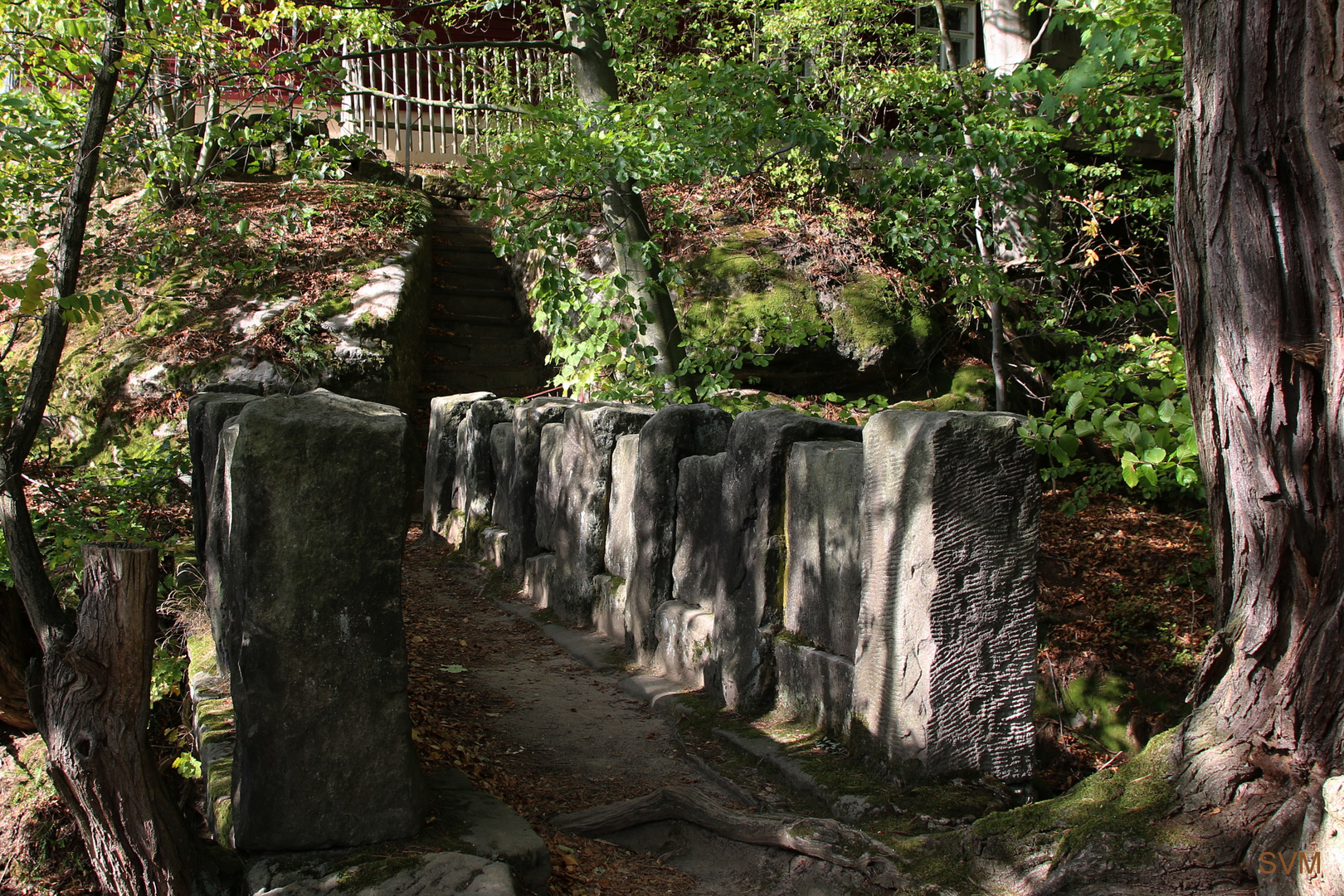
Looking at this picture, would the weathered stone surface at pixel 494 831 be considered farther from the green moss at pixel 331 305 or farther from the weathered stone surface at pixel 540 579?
the green moss at pixel 331 305

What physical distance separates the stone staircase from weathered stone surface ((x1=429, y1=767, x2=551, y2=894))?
7.45 m

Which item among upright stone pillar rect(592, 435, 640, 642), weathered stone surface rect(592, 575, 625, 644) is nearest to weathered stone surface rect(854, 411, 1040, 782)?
upright stone pillar rect(592, 435, 640, 642)

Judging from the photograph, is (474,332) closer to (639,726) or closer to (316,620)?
(639,726)

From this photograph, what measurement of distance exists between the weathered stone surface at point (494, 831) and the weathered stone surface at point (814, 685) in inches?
47.8

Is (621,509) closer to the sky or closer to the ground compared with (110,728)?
closer to the sky

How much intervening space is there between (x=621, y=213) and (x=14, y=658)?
5296 mm

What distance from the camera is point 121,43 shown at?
18.1 feet

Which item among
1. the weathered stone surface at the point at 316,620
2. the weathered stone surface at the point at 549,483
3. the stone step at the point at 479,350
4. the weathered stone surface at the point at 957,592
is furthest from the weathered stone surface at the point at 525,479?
the stone step at the point at 479,350

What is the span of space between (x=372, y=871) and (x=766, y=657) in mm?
1870

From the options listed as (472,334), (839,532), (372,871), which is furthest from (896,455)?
(472,334)

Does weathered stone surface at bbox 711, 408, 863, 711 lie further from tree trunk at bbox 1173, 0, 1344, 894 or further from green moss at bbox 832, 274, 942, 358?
green moss at bbox 832, 274, 942, 358

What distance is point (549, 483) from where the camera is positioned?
622 cm

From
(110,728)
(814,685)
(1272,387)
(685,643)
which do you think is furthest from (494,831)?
(1272,387)

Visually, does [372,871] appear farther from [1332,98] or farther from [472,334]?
[472,334]
